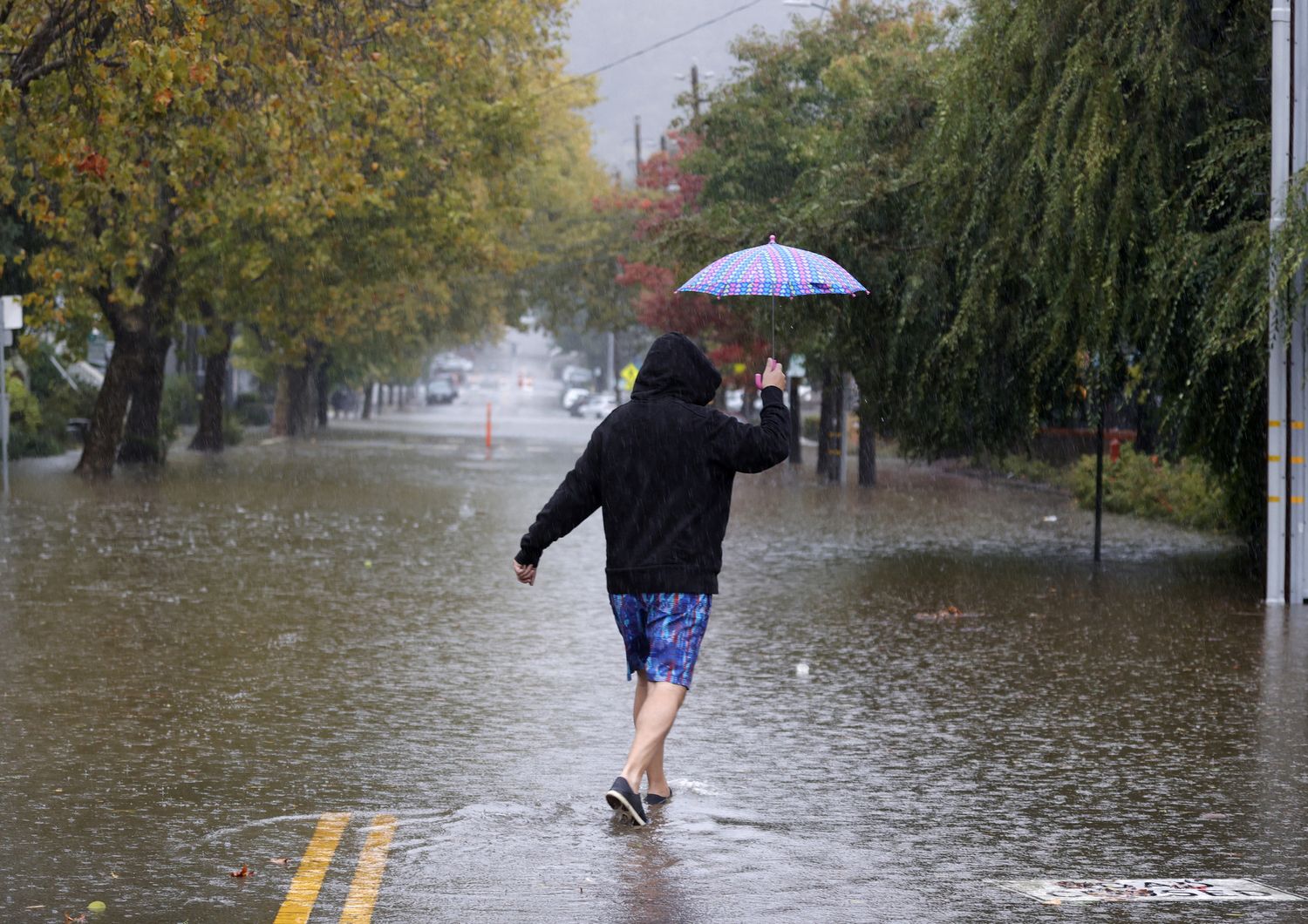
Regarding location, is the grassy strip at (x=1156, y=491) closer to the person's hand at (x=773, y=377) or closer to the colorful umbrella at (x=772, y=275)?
the colorful umbrella at (x=772, y=275)

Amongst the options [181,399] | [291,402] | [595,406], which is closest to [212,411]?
[291,402]

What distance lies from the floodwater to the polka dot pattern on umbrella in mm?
2144

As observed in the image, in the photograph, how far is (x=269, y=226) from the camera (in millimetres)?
31578

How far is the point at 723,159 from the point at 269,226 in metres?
8.73

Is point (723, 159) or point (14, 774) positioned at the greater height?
point (723, 159)

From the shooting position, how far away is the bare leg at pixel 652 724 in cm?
729

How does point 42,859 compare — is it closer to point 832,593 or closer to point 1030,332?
point 832,593

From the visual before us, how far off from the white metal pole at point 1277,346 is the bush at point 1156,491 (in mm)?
5878

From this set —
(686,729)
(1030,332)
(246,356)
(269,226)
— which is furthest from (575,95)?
(686,729)

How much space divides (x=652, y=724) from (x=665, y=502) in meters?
0.85

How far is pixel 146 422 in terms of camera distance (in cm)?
3772

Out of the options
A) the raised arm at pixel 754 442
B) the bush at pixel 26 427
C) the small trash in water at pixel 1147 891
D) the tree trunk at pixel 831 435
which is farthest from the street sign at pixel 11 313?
the small trash in water at pixel 1147 891

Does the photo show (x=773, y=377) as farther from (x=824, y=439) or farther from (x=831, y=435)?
(x=824, y=439)

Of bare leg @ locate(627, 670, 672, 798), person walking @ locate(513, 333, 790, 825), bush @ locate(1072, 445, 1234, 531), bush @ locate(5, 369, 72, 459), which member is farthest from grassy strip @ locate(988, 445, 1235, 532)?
bush @ locate(5, 369, 72, 459)
